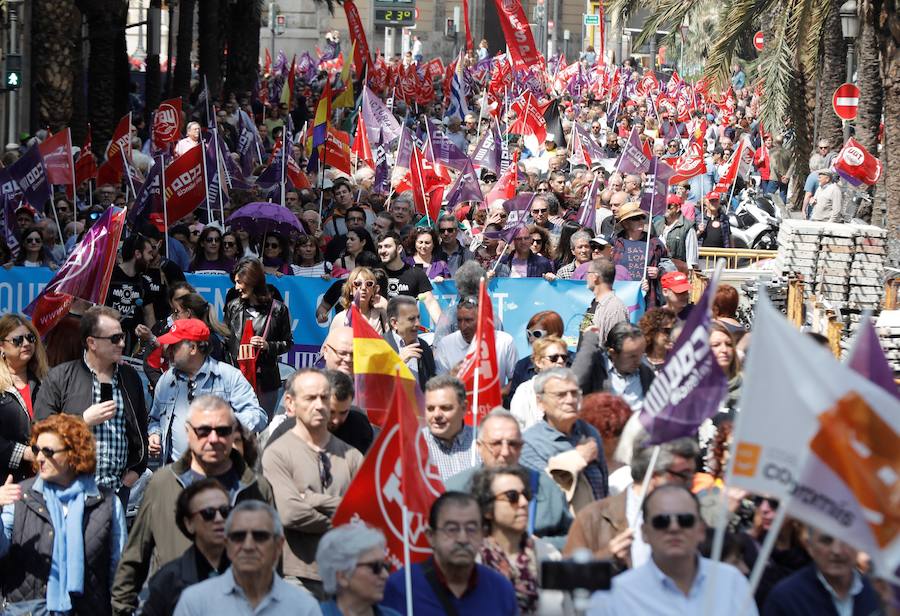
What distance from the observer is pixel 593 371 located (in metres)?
9.30

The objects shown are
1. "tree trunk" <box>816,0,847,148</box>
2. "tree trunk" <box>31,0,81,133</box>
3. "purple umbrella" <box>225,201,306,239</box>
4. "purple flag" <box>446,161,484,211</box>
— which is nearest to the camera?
"purple umbrella" <box>225,201,306,239</box>

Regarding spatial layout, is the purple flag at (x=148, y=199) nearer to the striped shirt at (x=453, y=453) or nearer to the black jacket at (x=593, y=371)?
the black jacket at (x=593, y=371)

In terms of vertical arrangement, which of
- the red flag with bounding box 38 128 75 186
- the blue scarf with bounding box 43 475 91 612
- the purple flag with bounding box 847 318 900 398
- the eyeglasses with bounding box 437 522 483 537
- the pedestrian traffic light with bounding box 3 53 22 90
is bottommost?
the blue scarf with bounding box 43 475 91 612

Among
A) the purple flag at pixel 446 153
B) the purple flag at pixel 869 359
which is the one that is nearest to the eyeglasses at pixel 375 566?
the purple flag at pixel 869 359

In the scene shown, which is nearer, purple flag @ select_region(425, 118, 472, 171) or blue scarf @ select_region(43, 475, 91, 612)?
blue scarf @ select_region(43, 475, 91, 612)

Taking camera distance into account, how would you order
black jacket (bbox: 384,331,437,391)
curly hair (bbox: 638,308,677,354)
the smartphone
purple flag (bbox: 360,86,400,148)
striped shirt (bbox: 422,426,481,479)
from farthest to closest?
purple flag (bbox: 360,86,400,148)
curly hair (bbox: 638,308,677,354)
black jacket (bbox: 384,331,437,391)
the smartphone
striped shirt (bbox: 422,426,481,479)

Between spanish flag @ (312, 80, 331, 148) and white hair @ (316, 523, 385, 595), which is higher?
spanish flag @ (312, 80, 331, 148)

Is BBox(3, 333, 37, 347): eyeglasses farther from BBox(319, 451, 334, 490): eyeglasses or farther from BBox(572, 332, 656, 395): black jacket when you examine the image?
BBox(572, 332, 656, 395): black jacket

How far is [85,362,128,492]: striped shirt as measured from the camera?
316 inches

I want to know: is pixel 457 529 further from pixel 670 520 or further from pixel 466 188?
pixel 466 188

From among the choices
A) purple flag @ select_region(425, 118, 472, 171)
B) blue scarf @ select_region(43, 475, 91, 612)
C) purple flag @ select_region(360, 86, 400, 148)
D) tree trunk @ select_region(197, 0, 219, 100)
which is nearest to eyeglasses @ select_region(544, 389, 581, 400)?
blue scarf @ select_region(43, 475, 91, 612)

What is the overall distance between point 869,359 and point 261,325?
516cm

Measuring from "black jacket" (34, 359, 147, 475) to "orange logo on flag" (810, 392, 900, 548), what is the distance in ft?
14.0

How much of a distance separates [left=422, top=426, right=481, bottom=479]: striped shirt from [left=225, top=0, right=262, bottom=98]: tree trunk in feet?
107
